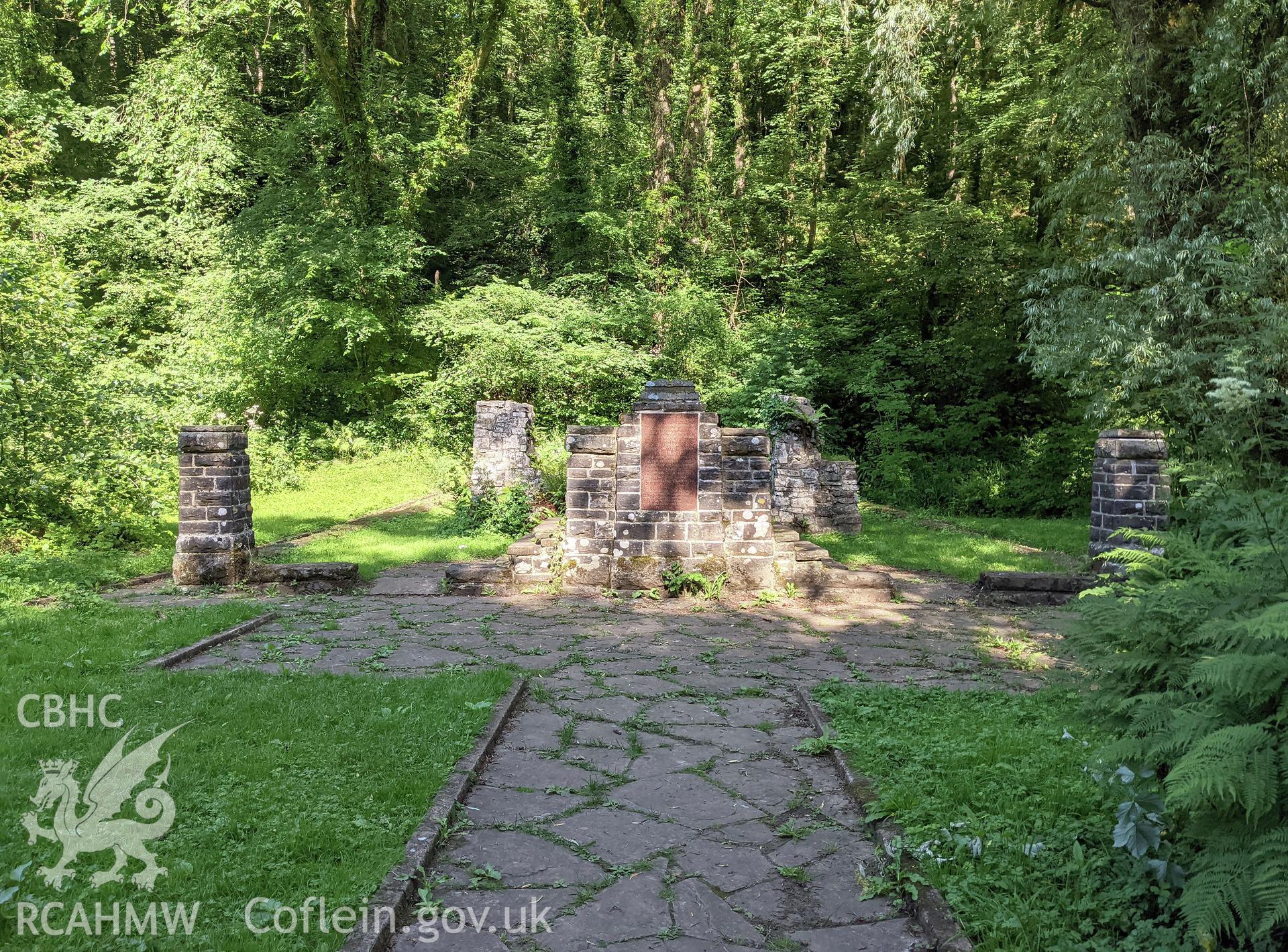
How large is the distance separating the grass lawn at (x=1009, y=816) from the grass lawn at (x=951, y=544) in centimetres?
487

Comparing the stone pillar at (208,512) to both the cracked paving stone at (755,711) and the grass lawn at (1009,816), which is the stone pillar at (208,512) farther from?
the grass lawn at (1009,816)

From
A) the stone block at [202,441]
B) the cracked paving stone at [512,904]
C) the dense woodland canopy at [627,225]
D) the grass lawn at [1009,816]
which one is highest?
the dense woodland canopy at [627,225]

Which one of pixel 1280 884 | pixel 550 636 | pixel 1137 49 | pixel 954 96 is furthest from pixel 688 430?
pixel 954 96

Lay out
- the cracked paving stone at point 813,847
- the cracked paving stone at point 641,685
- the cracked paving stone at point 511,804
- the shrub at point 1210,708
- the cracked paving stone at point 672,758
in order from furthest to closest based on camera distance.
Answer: the cracked paving stone at point 641,685
the cracked paving stone at point 672,758
the cracked paving stone at point 511,804
the cracked paving stone at point 813,847
the shrub at point 1210,708

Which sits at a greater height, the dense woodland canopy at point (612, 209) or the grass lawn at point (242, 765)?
the dense woodland canopy at point (612, 209)

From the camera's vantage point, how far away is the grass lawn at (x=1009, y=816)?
2.80 meters

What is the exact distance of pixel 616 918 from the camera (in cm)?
309

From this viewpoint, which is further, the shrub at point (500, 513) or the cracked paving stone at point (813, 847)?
the shrub at point (500, 513)

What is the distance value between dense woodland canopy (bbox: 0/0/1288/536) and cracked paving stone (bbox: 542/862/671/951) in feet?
35.6

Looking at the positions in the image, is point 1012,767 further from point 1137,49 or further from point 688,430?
point 1137,49

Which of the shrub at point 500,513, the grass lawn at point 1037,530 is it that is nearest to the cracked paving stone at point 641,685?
the shrub at point 500,513

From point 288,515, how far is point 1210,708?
44.3 ft

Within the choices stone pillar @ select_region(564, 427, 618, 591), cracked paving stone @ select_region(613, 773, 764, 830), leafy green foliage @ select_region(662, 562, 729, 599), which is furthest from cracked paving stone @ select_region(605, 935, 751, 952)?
stone pillar @ select_region(564, 427, 618, 591)

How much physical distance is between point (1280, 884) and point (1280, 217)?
421 inches
